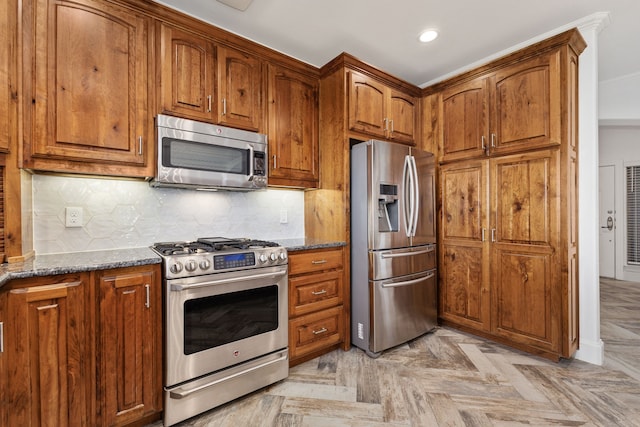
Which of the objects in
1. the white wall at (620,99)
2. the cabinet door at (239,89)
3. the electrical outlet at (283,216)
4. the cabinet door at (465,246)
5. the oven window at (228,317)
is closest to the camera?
the oven window at (228,317)

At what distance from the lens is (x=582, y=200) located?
232 cm

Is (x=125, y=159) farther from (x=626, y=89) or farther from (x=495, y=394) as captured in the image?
(x=626, y=89)

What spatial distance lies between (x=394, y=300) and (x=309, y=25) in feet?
7.65

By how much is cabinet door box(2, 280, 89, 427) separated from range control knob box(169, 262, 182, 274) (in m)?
0.39

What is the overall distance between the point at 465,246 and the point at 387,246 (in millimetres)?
896

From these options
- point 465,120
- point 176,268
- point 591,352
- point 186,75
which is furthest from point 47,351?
point 591,352

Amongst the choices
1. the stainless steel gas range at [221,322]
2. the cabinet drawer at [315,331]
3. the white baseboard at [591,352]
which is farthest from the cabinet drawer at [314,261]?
the white baseboard at [591,352]

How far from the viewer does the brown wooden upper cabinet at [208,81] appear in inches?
79.2

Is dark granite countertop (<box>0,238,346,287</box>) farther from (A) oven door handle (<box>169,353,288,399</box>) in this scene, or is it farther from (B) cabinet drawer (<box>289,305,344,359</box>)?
(B) cabinet drawer (<box>289,305,344,359</box>)

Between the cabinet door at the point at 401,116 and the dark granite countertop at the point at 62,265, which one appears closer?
the dark granite countertop at the point at 62,265

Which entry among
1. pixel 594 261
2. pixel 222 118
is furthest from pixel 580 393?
pixel 222 118

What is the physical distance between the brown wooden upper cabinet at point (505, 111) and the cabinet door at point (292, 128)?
53.9 inches

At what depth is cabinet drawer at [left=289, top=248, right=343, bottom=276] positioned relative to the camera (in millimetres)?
2246

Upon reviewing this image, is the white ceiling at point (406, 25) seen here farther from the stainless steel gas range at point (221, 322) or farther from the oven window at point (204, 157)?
the stainless steel gas range at point (221, 322)
